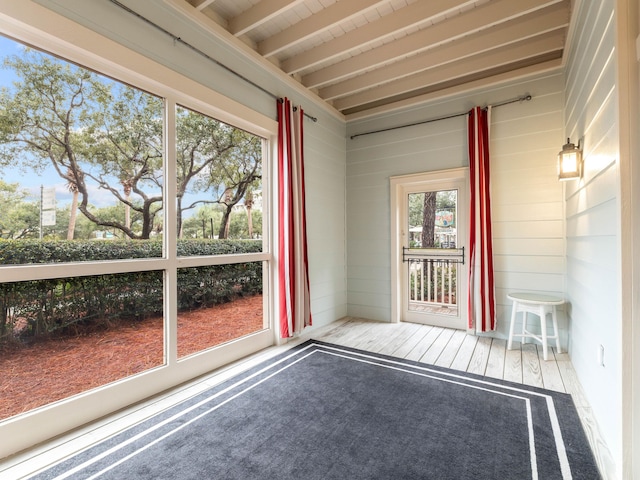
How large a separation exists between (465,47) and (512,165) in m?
1.34

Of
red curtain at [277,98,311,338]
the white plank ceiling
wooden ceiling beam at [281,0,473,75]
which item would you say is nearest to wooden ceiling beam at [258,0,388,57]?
the white plank ceiling

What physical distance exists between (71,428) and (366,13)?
3.77 meters

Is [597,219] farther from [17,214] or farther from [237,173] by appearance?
[17,214]

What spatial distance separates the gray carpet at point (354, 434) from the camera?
1.53m

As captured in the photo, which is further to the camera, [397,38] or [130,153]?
[397,38]

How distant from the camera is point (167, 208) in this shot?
2.36 meters

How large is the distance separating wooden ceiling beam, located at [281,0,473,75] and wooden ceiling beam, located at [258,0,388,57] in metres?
0.23

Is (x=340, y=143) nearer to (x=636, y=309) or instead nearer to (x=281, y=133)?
(x=281, y=133)

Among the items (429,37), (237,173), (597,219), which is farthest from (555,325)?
(237,173)

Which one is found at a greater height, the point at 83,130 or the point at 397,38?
the point at 397,38

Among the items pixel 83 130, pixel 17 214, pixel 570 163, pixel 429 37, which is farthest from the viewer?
pixel 429 37

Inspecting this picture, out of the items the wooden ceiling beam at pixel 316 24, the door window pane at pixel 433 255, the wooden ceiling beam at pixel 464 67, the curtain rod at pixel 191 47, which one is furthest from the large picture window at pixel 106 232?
the door window pane at pixel 433 255

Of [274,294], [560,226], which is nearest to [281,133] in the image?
[274,294]

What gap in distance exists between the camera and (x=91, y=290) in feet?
6.46
